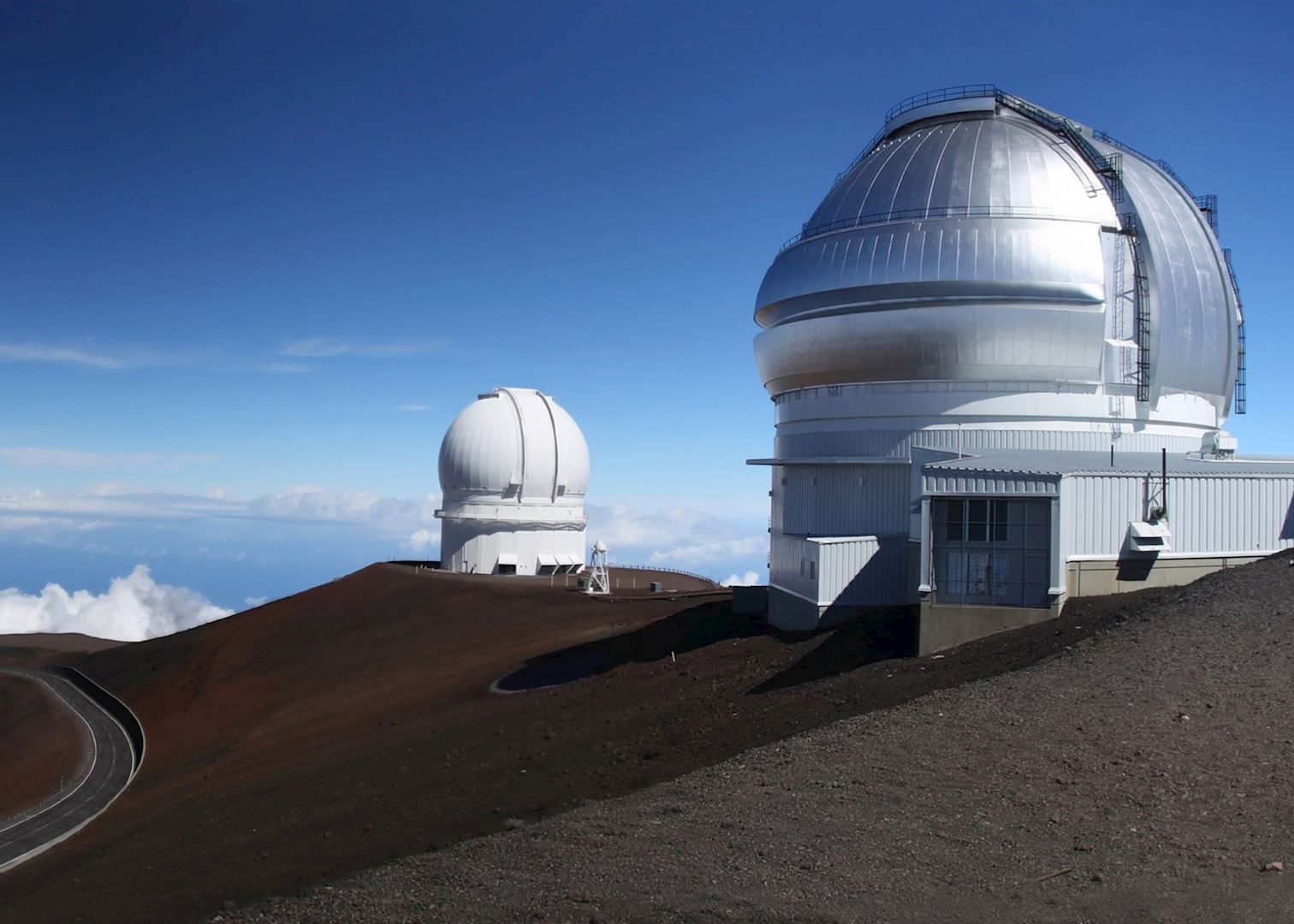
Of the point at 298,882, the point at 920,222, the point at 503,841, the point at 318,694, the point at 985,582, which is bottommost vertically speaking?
the point at 318,694

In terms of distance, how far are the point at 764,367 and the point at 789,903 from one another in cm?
2124

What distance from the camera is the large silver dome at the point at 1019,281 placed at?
23.1 meters

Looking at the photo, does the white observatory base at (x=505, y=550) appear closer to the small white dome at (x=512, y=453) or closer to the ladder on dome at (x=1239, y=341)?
the small white dome at (x=512, y=453)

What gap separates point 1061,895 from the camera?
775 cm

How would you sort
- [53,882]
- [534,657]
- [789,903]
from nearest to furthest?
1. [789,903]
2. [53,882]
3. [534,657]

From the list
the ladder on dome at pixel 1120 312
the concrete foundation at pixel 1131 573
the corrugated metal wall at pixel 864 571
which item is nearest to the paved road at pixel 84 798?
the corrugated metal wall at pixel 864 571

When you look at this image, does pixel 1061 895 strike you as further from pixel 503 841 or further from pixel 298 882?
pixel 298 882

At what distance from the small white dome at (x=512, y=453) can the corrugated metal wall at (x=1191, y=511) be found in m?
29.0

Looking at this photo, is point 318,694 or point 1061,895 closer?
point 1061,895

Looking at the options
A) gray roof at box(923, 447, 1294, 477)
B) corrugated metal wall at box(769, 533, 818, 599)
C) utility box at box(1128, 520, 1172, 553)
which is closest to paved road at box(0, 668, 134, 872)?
corrugated metal wall at box(769, 533, 818, 599)

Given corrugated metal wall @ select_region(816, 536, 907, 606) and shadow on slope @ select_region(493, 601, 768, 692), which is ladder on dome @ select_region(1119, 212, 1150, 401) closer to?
corrugated metal wall @ select_region(816, 536, 907, 606)

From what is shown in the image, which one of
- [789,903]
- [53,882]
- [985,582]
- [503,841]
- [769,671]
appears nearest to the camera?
[789,903]

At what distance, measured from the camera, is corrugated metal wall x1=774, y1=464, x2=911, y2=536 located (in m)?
23.6

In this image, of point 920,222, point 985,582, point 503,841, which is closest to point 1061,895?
point 503,841
